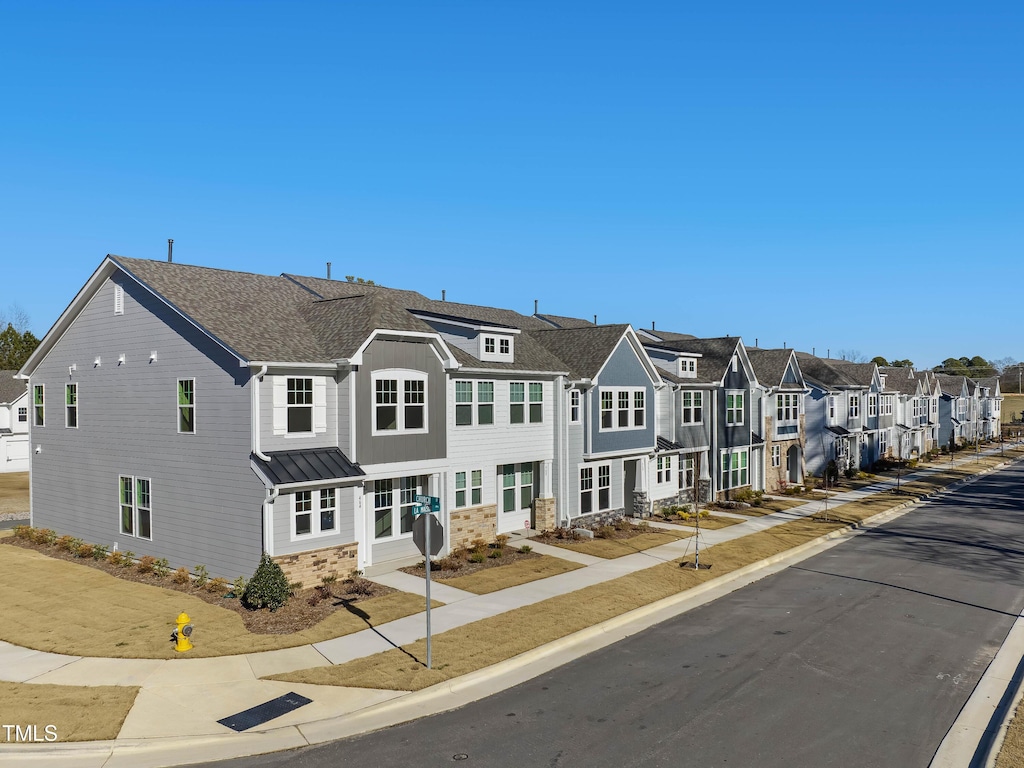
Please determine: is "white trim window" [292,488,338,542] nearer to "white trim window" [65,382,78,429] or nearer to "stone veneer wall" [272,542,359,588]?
"stone veneer wall" [272,542,359,588]

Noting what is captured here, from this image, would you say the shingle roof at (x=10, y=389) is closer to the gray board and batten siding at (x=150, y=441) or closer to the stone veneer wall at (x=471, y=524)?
the gray board and batten siding at (x=150, y=441)

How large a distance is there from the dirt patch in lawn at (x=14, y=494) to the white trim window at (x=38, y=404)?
771 cm

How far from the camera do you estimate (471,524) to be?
25.2 m

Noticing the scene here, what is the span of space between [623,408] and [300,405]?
1603 centimetres

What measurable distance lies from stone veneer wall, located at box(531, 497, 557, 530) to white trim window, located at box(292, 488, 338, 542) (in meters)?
10.2

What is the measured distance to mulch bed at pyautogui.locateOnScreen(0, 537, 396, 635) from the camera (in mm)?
16828

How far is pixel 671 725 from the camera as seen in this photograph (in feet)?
39.2

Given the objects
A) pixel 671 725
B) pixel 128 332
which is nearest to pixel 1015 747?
pixel 671 725

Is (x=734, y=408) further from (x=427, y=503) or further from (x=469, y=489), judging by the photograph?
(x=427, y=503)

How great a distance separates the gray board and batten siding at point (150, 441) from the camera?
65.0 feet

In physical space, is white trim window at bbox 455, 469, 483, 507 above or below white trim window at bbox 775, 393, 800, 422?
below

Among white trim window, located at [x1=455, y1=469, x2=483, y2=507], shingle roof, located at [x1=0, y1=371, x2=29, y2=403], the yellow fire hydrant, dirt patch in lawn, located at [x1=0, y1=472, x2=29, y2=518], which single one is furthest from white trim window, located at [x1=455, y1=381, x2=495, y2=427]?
shingle roof, located at [x1=0, y1=371, x2=29, y2=403]

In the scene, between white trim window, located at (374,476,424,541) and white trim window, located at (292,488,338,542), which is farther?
white trim window, located at (374,476,424,541)

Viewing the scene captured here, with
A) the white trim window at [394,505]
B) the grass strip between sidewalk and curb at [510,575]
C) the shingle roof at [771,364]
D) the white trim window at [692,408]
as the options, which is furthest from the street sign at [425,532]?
the shingle roof at [771,364]
